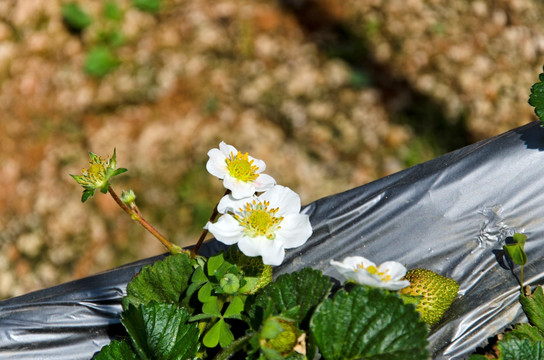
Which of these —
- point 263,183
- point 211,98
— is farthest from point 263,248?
point 211,98

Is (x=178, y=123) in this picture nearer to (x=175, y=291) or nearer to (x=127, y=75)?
(x=127, y=75)

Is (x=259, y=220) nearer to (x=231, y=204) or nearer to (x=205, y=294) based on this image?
(x=231, y=204)

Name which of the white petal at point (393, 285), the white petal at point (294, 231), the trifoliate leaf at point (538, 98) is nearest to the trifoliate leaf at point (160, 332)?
the white petal at point (294, 231)

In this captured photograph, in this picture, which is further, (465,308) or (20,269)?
(20,269)

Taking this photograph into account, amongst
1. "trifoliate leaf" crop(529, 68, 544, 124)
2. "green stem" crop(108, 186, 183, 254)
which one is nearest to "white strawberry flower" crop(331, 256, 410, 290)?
"green stem" crop(108, 186, 183, 254)

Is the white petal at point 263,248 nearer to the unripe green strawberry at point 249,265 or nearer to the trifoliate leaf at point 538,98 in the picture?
the unripe green strawberry at point 249,265

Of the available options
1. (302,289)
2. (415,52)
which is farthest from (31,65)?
(302,289)

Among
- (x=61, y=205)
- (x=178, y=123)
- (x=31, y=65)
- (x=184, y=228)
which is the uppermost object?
(x=31, y=65)
